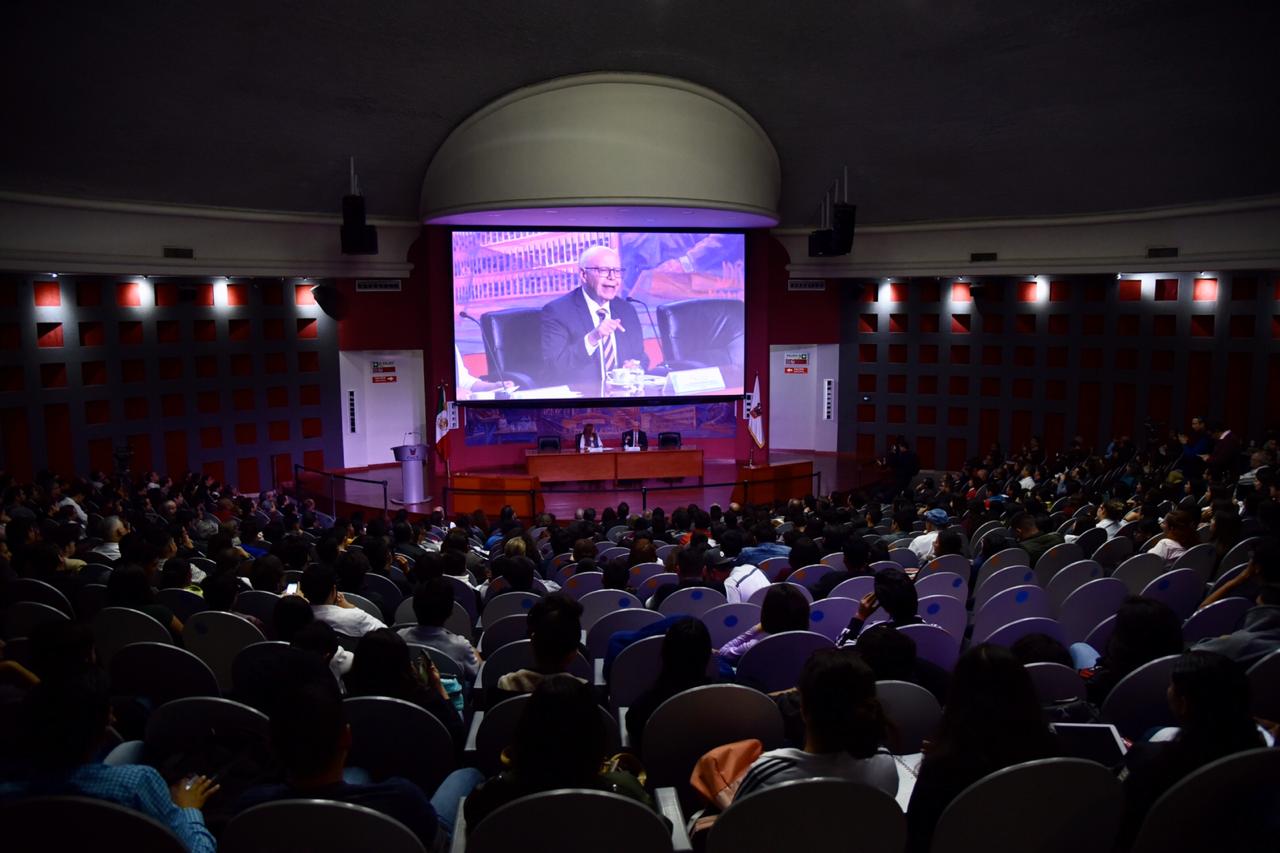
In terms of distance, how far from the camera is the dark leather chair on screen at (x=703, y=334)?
52.8 ft

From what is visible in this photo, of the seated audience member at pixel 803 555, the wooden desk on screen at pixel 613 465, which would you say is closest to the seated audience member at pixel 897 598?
the seated audience member at pixel 803 555

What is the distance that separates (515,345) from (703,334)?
339 centimetres

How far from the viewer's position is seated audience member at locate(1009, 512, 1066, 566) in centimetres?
680

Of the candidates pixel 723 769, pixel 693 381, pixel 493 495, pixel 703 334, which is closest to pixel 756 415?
pixel 693 381

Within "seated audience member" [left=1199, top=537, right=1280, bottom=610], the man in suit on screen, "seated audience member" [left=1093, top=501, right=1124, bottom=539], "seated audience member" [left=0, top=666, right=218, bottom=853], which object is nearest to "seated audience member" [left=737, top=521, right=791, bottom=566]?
"seated audience member" [left=1093, top=501, right=1124, bottom=539]

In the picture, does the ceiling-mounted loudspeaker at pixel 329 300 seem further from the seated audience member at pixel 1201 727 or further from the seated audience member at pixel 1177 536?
the seated audience member at pixel 1201 727

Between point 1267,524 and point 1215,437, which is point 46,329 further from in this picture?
point 1215,437

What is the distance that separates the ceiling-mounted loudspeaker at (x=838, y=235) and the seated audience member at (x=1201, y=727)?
475 inches

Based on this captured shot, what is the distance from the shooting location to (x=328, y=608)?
462cm

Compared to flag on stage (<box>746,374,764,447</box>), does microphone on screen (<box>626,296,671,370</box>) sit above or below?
above

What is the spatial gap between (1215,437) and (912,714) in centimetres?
1113

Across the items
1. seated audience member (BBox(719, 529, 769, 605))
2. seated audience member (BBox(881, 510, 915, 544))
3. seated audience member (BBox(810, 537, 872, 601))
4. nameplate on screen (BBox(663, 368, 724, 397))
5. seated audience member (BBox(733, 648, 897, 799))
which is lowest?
seated audience member (BBox(881, 510, 915, 544))

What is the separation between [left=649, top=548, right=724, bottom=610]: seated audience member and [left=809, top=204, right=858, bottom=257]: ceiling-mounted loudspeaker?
889 centimetres

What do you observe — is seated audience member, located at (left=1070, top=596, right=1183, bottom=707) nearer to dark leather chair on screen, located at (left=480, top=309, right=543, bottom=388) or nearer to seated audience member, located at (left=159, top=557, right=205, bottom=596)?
seated audience member, located at (left=159, top=557, right=205, bottom=596)
